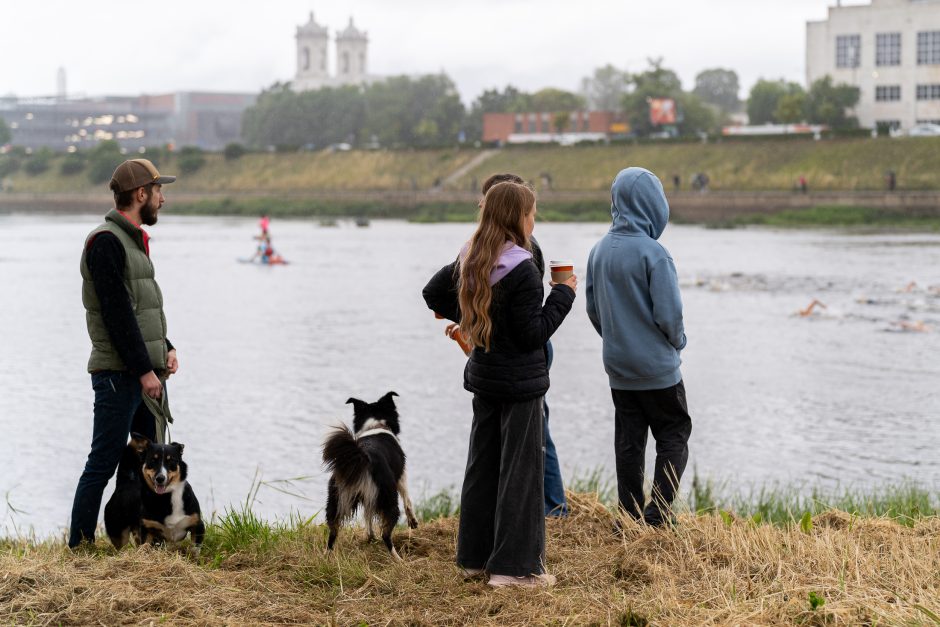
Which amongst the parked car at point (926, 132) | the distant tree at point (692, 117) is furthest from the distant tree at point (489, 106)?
the parked car at point (926, 132)

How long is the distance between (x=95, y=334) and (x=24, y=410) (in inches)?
422

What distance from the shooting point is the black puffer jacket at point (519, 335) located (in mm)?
5676

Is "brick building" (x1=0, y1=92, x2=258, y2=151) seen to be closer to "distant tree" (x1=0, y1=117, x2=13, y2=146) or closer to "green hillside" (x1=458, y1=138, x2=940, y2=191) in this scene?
"distant tree" (x1=0, y1=117, x2=13, y2=146)

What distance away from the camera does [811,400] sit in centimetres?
1741

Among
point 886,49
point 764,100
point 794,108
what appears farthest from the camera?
point 764,100

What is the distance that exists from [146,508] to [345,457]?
3.85 feet

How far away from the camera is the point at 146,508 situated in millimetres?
6273

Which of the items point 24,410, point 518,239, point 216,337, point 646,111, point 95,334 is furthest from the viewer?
point 646,111

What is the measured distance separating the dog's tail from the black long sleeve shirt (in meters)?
1.13

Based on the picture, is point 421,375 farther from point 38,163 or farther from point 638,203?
point 38,163

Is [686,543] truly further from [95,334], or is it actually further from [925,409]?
[925,409]

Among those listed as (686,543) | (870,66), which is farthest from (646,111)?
(686,543)

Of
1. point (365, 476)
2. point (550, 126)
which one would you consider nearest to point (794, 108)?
point (550, 126)

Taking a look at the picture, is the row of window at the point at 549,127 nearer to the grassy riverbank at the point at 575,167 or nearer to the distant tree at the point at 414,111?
the distant tree at the point at 414,111
